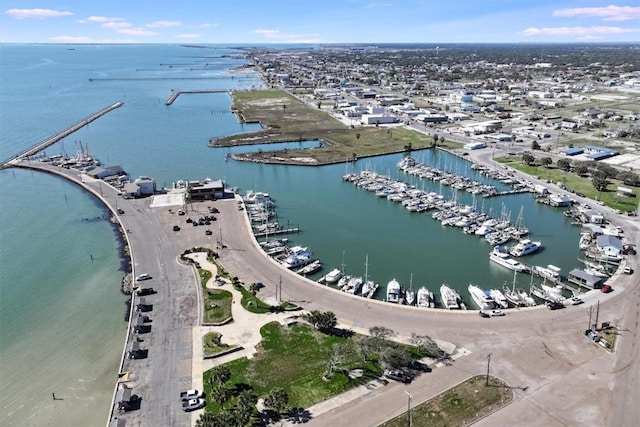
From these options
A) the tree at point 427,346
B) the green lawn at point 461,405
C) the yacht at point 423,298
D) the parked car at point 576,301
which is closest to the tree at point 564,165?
the parked car at point 576,301

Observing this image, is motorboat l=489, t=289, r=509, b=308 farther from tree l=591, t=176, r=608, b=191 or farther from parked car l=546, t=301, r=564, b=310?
tree l=591, t=176, r=608, b=191

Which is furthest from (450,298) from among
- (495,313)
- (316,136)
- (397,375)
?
(316,136)

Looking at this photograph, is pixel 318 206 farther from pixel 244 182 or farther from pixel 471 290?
pixel 471 290

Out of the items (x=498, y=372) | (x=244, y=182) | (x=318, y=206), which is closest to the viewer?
(x=498, y=372)

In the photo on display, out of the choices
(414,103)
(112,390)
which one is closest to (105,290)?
(112,390)

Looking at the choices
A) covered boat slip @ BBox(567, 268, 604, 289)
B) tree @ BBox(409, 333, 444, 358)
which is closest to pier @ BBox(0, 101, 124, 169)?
tree @ BBox(409, 333, 444, 358)

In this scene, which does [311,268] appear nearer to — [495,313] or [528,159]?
[495,313]
